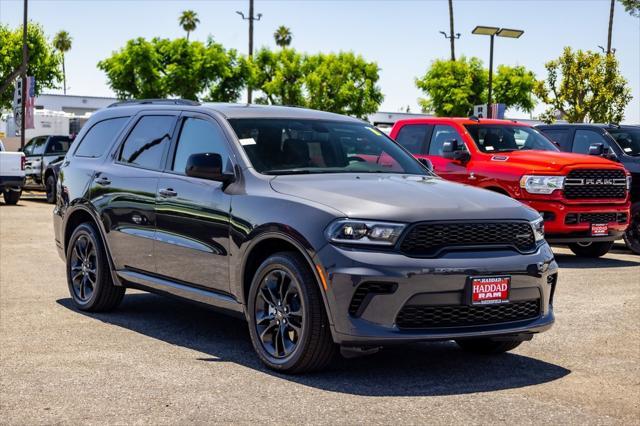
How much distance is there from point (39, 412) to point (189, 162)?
2.20 meters

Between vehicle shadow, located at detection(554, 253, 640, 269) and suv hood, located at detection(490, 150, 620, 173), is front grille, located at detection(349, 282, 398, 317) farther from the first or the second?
suv hood, located at detection(490, 150, 620, 173)

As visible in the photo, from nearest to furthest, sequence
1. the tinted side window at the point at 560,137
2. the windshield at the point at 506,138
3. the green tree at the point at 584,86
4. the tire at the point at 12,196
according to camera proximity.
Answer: the windshield at the point at 506,138, the tinted side window at the point at 560,137, the tire at the point at 12,196, the green tree at the point at 584,86

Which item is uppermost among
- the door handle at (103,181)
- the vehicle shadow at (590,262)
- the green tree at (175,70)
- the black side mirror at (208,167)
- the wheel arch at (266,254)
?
the green tree at (175,70)

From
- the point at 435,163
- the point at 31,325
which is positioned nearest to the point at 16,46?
the point at 435,163

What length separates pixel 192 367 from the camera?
22.2 feet

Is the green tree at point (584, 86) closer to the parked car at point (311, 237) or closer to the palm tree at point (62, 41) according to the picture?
the parked car at point (311, 237)

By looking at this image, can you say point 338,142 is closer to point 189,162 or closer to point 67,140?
point 189,162

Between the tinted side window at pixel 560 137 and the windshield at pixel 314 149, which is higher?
the tinted side window at pixel 560 137

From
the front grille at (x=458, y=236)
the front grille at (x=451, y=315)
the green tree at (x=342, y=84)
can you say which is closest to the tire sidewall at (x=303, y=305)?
the front grille at (x=451, y=315)

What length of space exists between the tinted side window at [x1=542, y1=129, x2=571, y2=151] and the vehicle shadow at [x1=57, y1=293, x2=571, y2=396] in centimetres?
939

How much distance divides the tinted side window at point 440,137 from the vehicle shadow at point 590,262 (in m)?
2.32

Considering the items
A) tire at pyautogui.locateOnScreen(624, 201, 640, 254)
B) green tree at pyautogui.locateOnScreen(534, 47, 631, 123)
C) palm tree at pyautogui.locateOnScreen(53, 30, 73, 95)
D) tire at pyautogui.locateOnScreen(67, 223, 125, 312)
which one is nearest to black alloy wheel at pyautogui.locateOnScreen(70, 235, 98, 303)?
tire at pyautogui.locateOnScreen(67, 223, 125, 312)

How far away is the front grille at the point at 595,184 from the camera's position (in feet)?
45.0

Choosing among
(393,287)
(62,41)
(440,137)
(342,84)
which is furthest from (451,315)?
(62,41)
